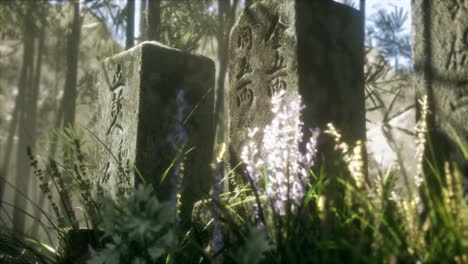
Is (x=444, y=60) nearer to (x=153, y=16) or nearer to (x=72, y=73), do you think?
(x=153, y=16)

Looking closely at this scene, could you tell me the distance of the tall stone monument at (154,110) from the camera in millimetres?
4559

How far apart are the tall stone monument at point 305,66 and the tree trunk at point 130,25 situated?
14.1ft

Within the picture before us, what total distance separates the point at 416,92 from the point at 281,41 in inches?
48.1

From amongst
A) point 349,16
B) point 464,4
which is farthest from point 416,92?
point 349,16

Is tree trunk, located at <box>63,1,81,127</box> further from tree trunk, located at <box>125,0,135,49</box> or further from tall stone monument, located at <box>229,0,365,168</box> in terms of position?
tall stone monument, located at <box>229,0,365,168</box>

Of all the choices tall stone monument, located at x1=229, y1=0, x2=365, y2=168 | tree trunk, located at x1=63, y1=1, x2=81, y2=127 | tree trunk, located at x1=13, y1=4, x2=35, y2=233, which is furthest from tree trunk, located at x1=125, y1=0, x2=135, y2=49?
tree trunk, located at x1=13, y1=4, x2=35, y2=233

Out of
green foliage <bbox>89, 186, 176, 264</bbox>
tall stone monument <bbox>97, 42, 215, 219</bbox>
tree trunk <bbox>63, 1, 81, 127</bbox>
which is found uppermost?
tree trunk <bbox>63, 1, 81, 127</bbox>

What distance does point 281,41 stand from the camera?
3.69 meters

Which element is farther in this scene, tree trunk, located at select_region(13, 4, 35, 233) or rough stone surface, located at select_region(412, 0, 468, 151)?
tree trunk, located at select_region(13, 4, 35, 233)

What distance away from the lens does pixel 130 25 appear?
8266mm

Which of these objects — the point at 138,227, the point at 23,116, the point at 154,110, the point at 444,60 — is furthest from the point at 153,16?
the point at 23,116

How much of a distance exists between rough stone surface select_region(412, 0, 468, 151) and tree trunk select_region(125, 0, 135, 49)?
5940 mm

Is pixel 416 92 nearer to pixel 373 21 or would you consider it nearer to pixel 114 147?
pixel 114 147

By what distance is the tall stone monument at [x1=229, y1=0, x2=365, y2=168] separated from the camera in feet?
11.6
